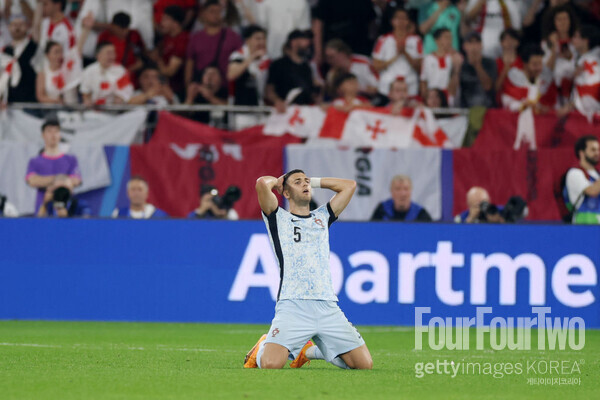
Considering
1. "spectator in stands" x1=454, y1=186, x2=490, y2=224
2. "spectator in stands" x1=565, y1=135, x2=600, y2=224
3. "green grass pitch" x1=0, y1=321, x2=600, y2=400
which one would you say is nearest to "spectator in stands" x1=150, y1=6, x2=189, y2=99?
"spectator in stands" x1=454, y1=186, x2=490, y2=224

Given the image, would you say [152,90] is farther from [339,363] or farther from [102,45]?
[339,363]

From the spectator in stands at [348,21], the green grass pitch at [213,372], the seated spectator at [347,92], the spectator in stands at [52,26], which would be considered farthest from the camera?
the spectator in stands at [348,21]

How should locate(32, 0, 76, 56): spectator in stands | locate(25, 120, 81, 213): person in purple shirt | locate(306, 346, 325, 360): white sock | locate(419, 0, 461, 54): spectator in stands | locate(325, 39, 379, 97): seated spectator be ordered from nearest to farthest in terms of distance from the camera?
locate(306, 346, 325, 360): white sock
locate(25, 120, 81, 213): person in purple shirt
locate(32, 0, 76, 56): spectator in stands
locate(325, 39, 379, 97): seated spectator
locate(419, 0, 461, 54): spectator in stands

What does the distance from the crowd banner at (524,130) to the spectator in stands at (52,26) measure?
663 centimetres

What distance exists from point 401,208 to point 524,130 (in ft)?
11.1

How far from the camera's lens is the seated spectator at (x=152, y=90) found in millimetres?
17875

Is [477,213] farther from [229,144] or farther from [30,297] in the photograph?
[30,297]

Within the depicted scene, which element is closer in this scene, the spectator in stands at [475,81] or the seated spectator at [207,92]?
the seated spectator at [207,92]

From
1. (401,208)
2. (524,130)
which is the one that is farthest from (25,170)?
(524,130)

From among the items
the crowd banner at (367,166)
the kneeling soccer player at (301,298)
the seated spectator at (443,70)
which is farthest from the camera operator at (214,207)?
the kneeling soccer player at (301,298)

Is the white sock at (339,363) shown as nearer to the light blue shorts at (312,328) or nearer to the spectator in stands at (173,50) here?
the light blue shorts at (312,328)

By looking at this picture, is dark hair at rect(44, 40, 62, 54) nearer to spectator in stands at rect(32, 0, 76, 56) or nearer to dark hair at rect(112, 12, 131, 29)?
spectator in stands at rect(32, 0, 76, 56)

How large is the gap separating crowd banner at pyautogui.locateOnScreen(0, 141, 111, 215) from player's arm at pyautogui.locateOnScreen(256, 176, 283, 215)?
790cm

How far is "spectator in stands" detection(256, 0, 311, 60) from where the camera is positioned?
60.7 feet
